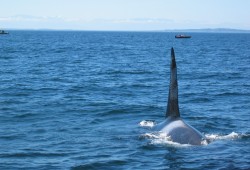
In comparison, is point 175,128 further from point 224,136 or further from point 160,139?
point 224,136

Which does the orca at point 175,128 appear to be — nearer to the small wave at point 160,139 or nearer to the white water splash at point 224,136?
the small wave at point 160,139

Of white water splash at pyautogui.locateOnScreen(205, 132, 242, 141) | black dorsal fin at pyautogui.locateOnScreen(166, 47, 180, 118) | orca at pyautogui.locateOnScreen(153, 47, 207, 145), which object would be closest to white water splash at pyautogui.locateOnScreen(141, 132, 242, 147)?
white water splash at pyautogui.locateOnScreen(205, 132, 242, 141)

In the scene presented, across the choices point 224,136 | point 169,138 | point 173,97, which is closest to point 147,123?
point 173,97

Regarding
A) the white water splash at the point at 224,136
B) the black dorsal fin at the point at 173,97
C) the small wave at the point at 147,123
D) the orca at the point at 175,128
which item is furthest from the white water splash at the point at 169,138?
the small wave at the point at 147,123

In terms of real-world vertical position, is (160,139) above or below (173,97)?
below

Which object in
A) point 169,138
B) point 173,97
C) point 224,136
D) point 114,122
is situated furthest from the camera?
point 114,122

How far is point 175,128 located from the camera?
1962cm

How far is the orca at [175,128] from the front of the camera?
1881 centimetres

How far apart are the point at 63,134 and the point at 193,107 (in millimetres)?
11685

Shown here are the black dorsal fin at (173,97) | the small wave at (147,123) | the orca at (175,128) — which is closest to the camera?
the orca at (175,128)

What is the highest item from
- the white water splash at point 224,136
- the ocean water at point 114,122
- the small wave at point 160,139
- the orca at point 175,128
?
the orca at point 175,128

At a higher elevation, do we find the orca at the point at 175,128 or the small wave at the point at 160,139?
the orca at the point at 175,128

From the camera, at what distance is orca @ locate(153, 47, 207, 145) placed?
741 inches

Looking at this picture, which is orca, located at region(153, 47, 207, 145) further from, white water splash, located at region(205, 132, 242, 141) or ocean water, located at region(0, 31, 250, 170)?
white water splash, located at region(205, 132, 242, 141)
